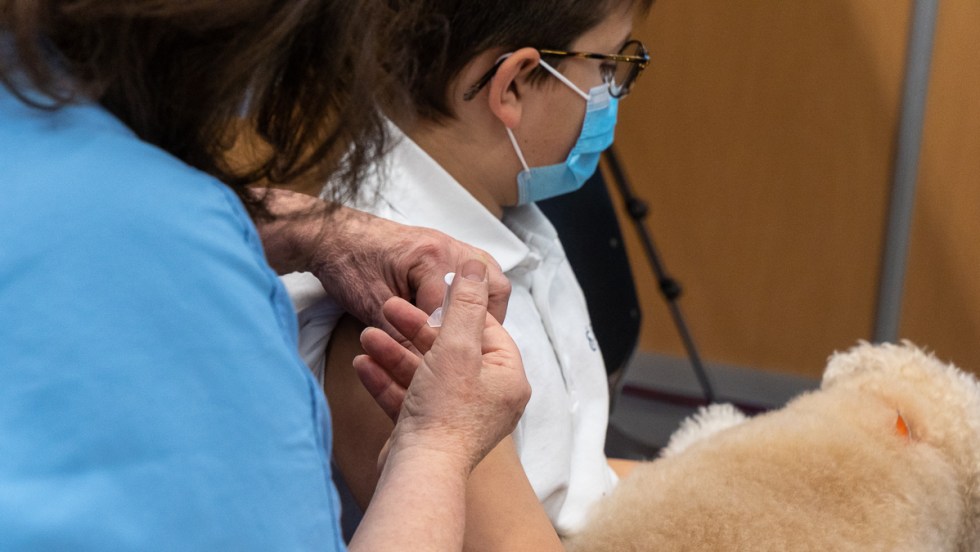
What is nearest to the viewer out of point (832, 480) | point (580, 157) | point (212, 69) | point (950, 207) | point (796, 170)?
point (212, 69)

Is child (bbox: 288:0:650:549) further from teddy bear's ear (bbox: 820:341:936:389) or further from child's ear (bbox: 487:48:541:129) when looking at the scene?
teddy bear's ear (bbox: 820:341:936:389)

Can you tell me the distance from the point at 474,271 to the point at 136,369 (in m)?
0.36

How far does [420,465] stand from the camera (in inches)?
28.2

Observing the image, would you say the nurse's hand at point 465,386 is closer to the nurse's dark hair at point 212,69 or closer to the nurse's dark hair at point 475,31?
the nurse's dark hair at point 212,69

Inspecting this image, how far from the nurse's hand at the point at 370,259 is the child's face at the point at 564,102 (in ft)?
0.87

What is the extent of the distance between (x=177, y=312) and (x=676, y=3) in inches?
101

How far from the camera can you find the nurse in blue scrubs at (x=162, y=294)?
1.65ft

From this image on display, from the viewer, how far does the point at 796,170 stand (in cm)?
286

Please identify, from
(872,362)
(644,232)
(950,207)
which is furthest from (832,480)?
(950,207)

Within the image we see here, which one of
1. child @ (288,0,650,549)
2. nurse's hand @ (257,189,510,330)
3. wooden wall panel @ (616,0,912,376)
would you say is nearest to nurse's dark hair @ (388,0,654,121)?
child @ (288,0,650,549)

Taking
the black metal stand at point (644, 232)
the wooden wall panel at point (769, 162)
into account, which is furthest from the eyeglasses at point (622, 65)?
the wooden wall panel at point (769, 162)

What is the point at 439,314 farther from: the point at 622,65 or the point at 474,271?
the point at 622,65

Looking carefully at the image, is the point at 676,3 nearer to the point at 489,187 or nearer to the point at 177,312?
the point at 489,187

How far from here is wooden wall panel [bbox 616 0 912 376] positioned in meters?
2.74
